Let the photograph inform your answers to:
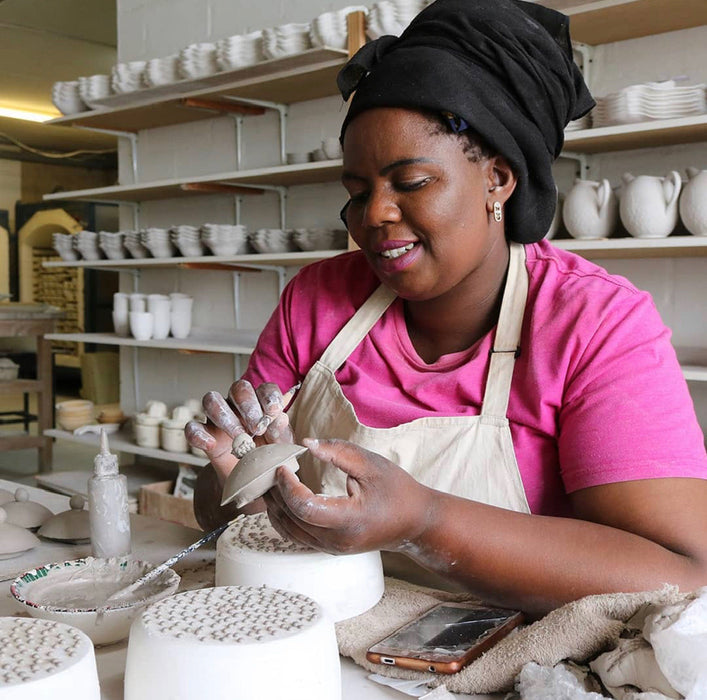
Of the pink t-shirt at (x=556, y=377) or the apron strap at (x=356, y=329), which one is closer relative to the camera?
the pink t-shirt at (x=556, y=377)

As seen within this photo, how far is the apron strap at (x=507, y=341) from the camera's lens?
1.30 meters

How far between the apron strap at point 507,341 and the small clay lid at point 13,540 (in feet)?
2.50

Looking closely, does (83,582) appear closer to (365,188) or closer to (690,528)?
(365,188)

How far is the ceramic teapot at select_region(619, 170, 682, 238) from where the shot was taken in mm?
2504

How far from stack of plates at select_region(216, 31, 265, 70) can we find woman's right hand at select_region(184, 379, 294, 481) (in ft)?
9.26

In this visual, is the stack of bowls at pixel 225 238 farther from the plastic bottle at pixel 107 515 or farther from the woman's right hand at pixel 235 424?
the woman's right hand at pixel 235 424

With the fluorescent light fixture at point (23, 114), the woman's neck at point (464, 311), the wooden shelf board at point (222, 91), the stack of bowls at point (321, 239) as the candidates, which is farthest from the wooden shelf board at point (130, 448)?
the fluorescent light fixture at point (23, 114)

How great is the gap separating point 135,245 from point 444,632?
12.0ft

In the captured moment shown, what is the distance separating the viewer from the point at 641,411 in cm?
114

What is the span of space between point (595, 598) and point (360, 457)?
0.97 feet

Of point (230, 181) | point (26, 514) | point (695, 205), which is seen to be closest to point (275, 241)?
point (230, 181)

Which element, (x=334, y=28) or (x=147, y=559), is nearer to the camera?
(x=147, y=559)

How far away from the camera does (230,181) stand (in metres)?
3.89

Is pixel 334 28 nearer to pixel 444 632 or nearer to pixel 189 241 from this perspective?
pixel 189 241
